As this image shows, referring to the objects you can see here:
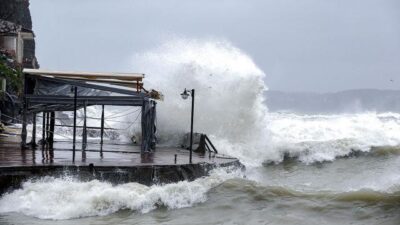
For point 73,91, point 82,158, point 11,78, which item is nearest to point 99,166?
point 82,158

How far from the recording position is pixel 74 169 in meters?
13.6

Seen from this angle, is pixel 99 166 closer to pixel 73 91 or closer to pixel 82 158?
pixel 82 158

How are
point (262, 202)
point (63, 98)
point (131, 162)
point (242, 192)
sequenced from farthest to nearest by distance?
1. point (63, 98)
2. point (131, 162)
3. point (242, 192)
4. point (262, 202)

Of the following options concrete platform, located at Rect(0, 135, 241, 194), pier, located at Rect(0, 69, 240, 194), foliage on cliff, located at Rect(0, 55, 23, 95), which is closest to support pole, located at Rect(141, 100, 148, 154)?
pier, located at Rect(0, 69, 240, 194)

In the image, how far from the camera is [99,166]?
14.0 metres

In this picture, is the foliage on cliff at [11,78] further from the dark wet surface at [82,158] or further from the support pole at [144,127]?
the support pole at [144,127]

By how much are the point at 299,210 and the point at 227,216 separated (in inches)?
62.5

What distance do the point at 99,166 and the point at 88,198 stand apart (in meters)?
1.50

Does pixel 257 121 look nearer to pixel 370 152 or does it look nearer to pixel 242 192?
pixel 370 152

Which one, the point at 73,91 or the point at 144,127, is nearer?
the point at 73,91

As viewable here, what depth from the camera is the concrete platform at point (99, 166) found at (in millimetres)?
13203

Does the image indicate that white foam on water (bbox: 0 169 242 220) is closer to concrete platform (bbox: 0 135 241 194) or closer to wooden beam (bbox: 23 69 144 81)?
concrete platform (bbox: 0 135 241 194)

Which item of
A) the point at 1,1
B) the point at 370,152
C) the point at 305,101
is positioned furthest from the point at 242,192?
the point at 305,101

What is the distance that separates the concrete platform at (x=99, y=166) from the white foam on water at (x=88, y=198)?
0.84 feet
